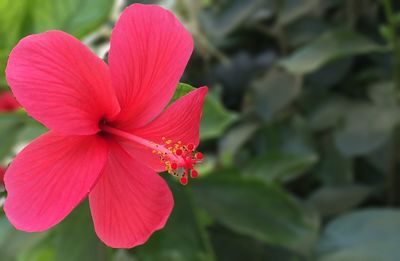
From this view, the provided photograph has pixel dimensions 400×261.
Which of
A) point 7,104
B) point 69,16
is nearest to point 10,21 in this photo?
point 69,16

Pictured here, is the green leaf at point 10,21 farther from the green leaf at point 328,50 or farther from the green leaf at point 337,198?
the green leaf at point 337,198

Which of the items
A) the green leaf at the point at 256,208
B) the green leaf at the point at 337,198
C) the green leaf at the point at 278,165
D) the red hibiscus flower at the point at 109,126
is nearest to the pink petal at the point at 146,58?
the red hibiscus flower at the point at 109,126

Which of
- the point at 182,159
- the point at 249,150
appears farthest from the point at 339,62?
the point at 182,159

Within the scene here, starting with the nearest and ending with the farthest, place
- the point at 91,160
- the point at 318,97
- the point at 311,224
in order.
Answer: the point at 91,160 < the point at 311,224 < the point at 318,97

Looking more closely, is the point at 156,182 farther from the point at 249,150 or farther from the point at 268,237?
the point at 249,150

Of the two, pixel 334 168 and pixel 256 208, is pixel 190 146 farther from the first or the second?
pixel 334 168

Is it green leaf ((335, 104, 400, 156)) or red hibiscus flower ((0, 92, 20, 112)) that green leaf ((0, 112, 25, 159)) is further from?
green leaf ((335, 104, 400, 156))
